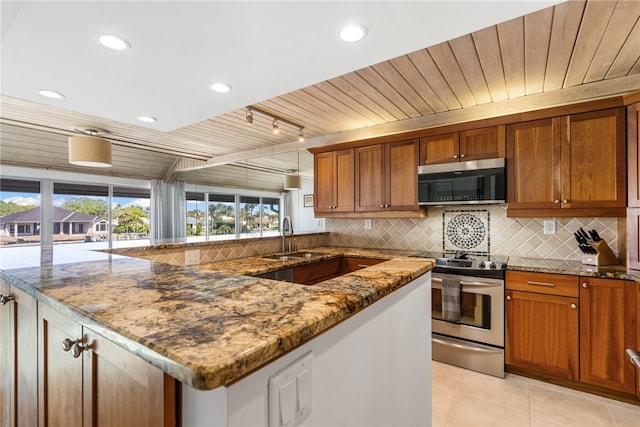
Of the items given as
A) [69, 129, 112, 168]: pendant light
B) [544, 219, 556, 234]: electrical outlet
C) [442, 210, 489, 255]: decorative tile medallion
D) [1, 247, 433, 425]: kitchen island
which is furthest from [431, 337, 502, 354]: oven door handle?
[69, 129, 112, 168]: pendant light

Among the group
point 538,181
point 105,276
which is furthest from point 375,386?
point 538,181

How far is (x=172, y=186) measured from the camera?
6.65 meters

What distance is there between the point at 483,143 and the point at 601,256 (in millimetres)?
1303

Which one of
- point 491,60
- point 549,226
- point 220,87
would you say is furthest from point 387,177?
point 220,87

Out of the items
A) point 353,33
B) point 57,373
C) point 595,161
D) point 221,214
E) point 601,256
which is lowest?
point 57,373

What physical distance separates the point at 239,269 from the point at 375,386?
4.55 feet

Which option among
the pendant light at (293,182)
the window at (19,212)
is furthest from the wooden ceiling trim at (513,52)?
the window at (19,212)

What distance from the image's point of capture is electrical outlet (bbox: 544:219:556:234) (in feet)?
8.94

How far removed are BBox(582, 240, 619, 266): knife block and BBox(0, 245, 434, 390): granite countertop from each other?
2.06m

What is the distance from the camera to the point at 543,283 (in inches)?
90.8

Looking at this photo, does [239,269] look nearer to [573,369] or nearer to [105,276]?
[105,276]

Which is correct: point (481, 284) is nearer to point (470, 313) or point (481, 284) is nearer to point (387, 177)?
point (470, 313)

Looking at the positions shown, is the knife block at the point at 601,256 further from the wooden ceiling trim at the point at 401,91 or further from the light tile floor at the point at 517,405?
the wooden ceiling trim at the point at 401,91

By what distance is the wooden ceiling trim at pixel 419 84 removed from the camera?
216 cm
